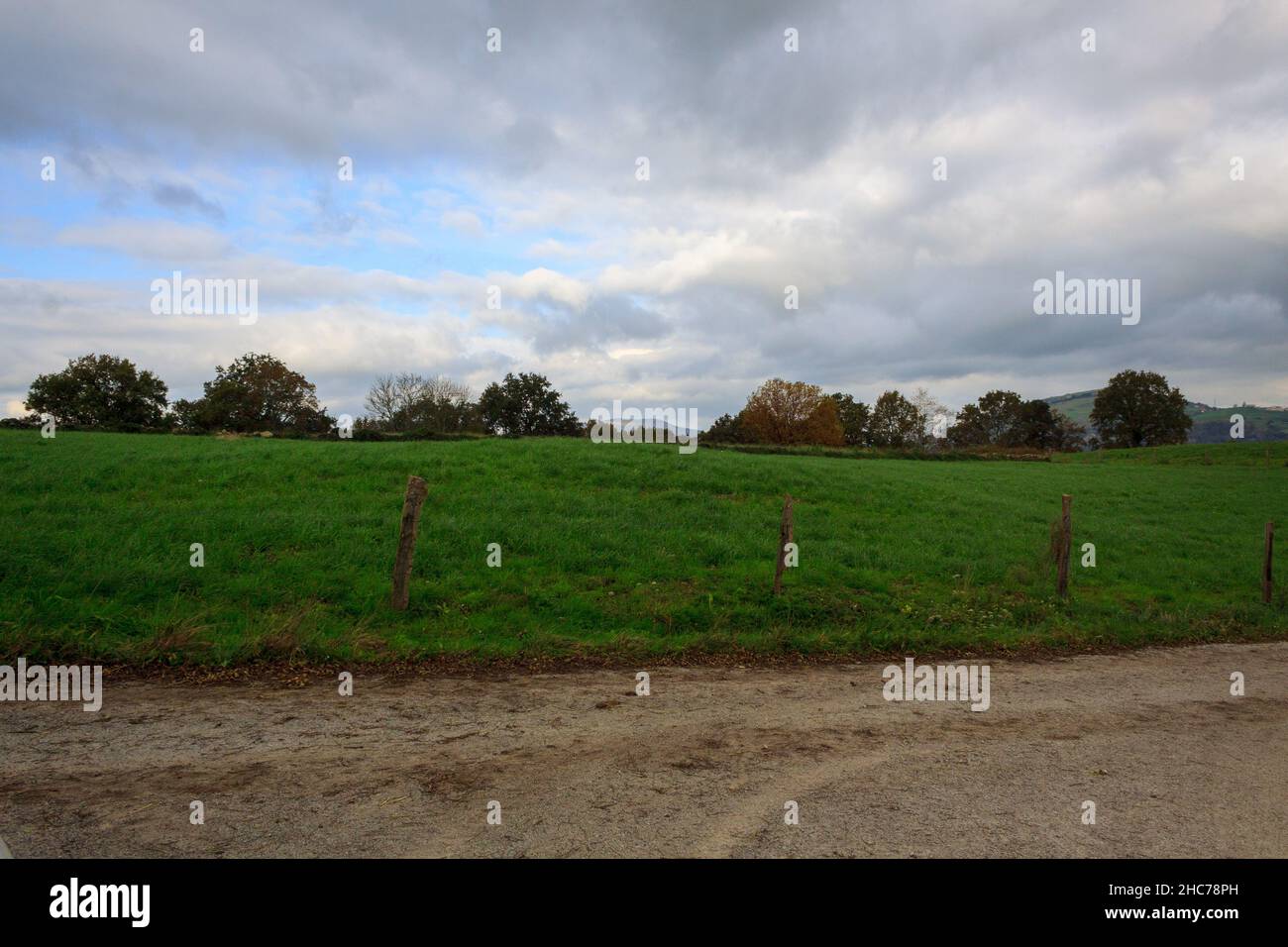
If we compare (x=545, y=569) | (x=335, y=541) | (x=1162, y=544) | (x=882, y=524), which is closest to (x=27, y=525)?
(x=335, y=541)

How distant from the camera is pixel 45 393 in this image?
251 ft

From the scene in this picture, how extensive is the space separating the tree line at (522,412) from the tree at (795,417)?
14 centimetres

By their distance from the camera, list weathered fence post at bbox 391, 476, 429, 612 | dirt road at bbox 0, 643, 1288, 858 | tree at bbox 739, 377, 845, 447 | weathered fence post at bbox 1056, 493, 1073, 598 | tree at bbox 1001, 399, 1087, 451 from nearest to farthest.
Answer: dirt road at bbox 0, 643, 1288, 858 → weathered fence post at bbox 391, 476, 429, 612 → weathered fence post at bbox 1056, 493, 1073, 598 → tree at bbox 739, 377, 845, 447 → tree at bbox 1001, 399, 1087, 451

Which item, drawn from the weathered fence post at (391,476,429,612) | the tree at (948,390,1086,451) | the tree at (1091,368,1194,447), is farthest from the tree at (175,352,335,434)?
the tree at (1091,368,1194,447)

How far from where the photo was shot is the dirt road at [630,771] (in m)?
4.87

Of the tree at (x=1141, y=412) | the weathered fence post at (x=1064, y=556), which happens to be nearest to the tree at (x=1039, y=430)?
the tree at (x=1141, y=412)

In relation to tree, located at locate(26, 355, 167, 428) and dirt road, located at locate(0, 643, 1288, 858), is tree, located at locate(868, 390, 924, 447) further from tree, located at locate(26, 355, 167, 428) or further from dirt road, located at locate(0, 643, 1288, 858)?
dirt road, located at locate(0, 643, 1288, 858)

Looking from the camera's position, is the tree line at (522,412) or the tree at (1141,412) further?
the tree at (1141,412)

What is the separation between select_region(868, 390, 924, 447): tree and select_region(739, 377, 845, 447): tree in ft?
65.1

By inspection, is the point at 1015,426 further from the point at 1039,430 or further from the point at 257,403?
the point at 257,403

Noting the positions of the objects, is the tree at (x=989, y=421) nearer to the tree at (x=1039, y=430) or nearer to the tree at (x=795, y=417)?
the tree at (x=1039, y=430)

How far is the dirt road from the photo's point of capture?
4871 millimetres
